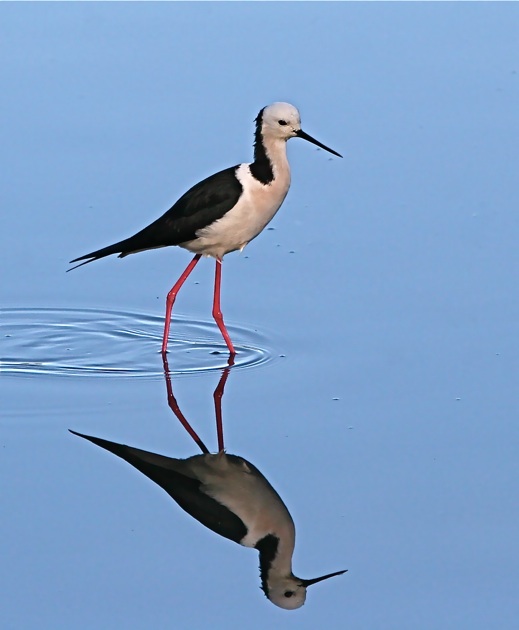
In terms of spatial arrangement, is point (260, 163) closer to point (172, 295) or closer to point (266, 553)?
point (172, 295)

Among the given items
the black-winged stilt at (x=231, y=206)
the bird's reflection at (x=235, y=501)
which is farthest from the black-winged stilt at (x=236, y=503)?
the black-winged stilt at (x=231, y=206)

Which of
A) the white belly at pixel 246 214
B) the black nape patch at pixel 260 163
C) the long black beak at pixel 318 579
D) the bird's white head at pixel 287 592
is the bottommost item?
the bird's white head at pixel 287 592

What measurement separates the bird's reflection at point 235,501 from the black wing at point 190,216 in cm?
137

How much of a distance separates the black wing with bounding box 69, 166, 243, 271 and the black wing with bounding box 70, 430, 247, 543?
1524 millimetres

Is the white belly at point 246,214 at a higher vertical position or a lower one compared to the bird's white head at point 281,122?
lower

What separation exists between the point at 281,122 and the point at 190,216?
0.60 m

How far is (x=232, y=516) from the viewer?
5500mm

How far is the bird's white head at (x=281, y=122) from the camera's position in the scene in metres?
7.42

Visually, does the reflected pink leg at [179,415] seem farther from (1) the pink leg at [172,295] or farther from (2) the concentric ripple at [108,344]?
Result: (1) the pink leg at [172,295]

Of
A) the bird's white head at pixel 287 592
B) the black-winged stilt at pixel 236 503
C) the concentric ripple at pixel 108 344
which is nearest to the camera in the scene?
the bird's white head at pixel 287 592

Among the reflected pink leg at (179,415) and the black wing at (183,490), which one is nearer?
the black wing at (183,490)

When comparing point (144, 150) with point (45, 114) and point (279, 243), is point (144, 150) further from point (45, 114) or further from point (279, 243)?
point (279, 243)

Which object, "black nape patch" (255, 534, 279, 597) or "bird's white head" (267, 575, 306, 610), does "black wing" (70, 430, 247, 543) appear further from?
"bird's white head" (267, 575, 306, 610)

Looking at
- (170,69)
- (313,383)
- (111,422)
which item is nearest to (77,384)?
(111,422)
